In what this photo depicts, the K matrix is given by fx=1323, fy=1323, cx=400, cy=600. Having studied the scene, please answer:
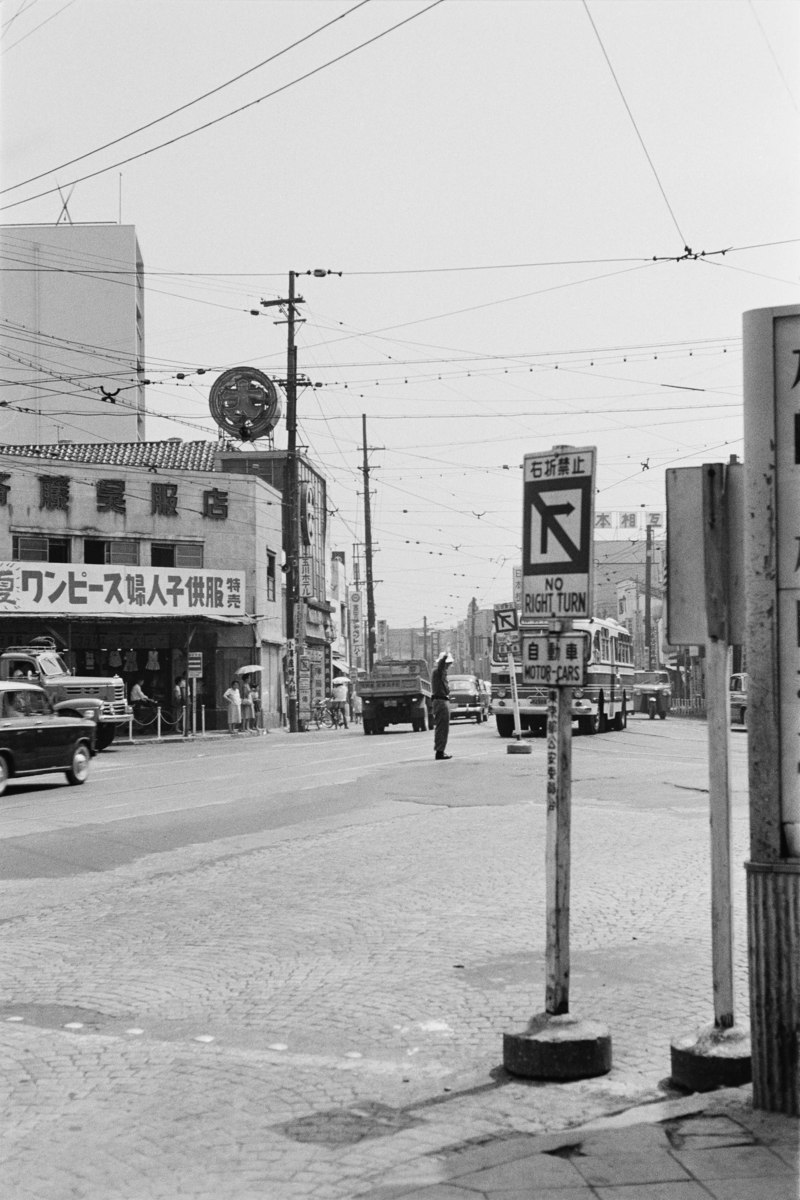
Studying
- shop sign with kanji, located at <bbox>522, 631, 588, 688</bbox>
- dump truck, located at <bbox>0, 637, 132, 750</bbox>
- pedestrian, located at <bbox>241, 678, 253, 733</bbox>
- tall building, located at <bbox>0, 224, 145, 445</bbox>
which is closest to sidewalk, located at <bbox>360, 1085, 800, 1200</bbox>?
shop sign with kanji, located at <bbox>522, 631, 588, 688</bbox>

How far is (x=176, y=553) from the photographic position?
47.5m

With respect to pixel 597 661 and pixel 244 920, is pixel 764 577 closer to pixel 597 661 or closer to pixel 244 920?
pixel 244 920

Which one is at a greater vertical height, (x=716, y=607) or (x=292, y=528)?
(x=292, y=528)

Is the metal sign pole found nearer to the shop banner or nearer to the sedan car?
the sedan car

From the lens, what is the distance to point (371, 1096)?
206 inches

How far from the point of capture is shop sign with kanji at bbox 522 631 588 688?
5.71m

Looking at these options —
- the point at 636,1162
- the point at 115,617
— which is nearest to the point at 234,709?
the point at 115,617

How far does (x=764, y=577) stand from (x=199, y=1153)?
115 inches

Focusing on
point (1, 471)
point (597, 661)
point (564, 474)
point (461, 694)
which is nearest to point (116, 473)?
point (1, 471)

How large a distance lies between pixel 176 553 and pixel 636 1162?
4422cm

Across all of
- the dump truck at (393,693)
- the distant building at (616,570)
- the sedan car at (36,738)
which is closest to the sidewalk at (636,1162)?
the sedan car at (36,738)

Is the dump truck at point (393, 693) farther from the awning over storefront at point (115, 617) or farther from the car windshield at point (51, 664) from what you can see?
the car windshield at point (51, 664)

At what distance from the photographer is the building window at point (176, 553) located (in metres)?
47.0

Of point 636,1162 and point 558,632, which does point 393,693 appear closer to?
point 558,632
